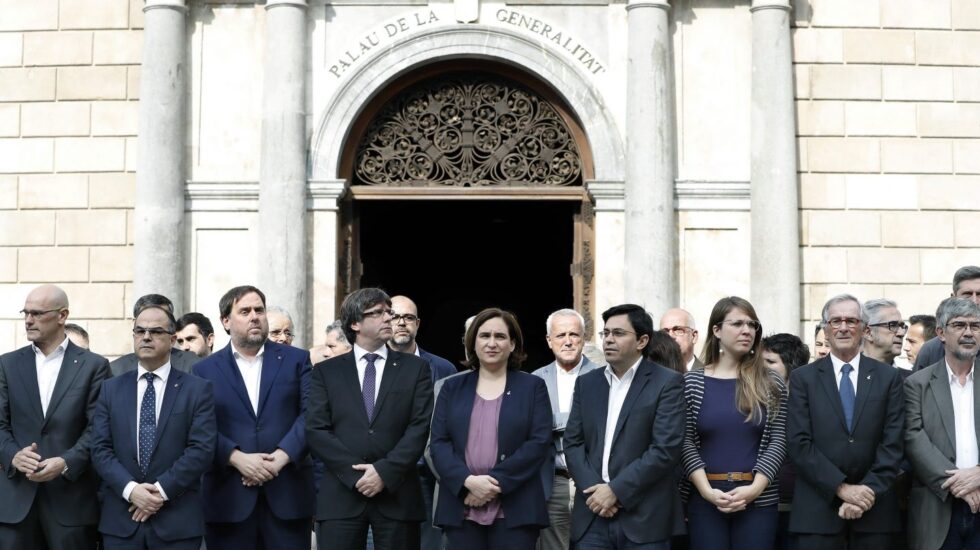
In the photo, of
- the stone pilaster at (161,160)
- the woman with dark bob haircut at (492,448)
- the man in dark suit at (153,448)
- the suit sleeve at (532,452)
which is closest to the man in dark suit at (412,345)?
the woman with dark bob haircut at (492,448)

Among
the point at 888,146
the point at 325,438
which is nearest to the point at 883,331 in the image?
the point at 325,438

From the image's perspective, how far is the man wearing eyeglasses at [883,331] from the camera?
8617 millimetres

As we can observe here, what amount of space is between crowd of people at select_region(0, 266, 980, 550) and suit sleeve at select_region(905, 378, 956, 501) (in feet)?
0.04

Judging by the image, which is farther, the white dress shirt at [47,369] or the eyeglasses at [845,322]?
the white dress shirt at [47,369]

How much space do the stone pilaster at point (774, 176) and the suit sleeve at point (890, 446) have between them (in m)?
4.70

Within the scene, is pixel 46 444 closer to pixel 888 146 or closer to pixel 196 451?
pixel 196 451

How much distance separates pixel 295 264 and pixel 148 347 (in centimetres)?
474

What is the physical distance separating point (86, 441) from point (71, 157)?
5.70 m

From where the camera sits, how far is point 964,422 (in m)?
7.76

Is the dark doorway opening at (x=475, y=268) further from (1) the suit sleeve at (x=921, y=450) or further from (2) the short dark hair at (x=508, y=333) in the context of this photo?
(1) the suit sleeve at (x=921, y=450)

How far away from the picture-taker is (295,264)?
41.1ft

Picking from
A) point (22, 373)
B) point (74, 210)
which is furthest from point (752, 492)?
point (74, 210)

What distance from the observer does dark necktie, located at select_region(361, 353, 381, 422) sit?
7816 mm

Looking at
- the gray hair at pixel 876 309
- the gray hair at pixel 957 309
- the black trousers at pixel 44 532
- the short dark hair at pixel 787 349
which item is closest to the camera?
the gray hair at pixel 957 309
